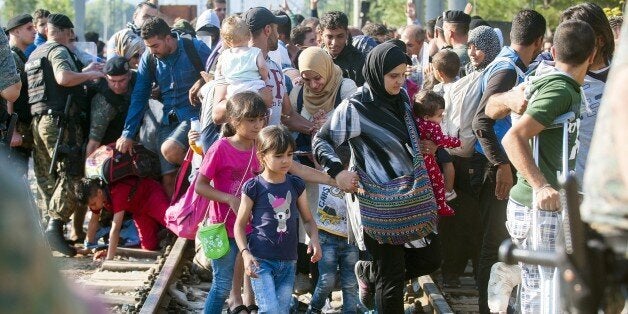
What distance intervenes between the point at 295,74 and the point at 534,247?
12.8 ft

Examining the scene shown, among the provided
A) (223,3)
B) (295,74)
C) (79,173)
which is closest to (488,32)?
(295,74)

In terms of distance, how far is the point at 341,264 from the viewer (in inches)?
324

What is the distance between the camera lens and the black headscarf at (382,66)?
7.24 metres

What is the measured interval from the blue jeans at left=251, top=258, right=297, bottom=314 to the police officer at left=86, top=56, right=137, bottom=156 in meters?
4.86

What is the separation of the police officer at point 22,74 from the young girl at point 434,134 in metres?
5.18

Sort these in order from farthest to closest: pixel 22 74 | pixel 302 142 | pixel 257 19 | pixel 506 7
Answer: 1. pixel 506 7
2. pixel 22 74
3. pixel 257 19
4. pixel 302 142

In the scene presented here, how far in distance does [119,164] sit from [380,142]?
14.6 feet

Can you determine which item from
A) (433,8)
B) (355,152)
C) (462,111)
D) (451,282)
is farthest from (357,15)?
(355,152)

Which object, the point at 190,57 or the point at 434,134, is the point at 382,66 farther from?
the point at 190,57

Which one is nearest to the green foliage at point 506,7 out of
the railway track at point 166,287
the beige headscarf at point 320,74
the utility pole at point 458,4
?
the utility pole at point 458,4

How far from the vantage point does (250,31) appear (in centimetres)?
895

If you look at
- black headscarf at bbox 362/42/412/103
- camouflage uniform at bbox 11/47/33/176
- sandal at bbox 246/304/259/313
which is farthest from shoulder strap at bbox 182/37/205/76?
black headscarf at bbox 362/42/412/103

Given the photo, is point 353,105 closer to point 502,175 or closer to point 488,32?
point 502,175

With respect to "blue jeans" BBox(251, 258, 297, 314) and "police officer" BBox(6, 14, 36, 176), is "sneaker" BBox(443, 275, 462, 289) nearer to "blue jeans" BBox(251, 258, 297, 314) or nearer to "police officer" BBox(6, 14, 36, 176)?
"blue jeans" BBox(251, 258, 297, 314)
